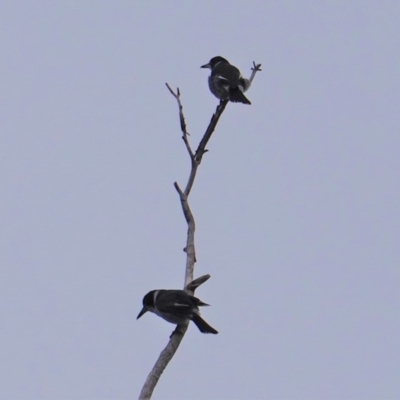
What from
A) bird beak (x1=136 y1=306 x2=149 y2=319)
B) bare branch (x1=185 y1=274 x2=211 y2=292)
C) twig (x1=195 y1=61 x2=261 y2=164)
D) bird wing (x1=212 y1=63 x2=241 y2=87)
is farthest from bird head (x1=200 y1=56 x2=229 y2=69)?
bare branch (x1=185 y1=274 x2=211 y2=292)

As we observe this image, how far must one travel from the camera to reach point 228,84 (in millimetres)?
10266

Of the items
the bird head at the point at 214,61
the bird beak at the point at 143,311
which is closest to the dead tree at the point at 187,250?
the bird beak at the point at 143,311

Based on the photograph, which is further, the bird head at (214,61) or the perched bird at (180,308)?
the bird head at (214,61)

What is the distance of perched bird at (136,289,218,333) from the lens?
656cm

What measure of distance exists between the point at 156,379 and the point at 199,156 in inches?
98.3

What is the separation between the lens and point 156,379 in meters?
4.75

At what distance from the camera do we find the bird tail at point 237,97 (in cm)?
1015

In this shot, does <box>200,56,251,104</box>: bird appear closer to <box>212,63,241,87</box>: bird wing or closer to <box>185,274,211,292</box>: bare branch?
<box>212,63,241,87</box>: bird wing

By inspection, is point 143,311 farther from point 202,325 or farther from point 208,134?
point 208,134

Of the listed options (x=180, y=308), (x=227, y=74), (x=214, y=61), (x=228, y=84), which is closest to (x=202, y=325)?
(x=180, y=308)

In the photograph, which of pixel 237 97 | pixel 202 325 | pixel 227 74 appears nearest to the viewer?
pixel 202 325

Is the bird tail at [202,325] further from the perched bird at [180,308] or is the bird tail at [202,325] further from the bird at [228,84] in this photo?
the bird at [228,84]

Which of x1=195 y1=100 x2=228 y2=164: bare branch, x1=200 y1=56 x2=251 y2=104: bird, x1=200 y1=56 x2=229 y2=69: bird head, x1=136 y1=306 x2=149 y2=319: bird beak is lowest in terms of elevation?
x1=136 y1=306 x2=149 y2=319: bird beak

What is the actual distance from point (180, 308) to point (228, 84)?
419 centimetres
